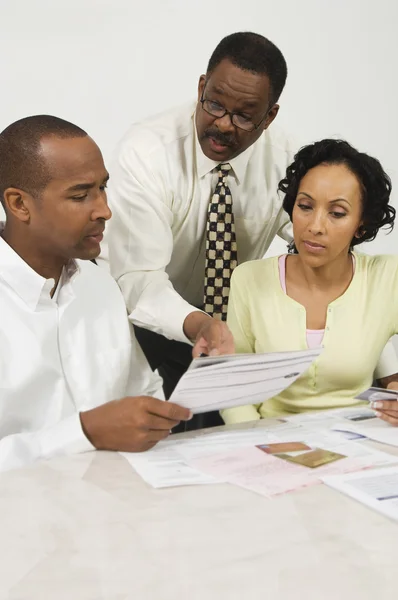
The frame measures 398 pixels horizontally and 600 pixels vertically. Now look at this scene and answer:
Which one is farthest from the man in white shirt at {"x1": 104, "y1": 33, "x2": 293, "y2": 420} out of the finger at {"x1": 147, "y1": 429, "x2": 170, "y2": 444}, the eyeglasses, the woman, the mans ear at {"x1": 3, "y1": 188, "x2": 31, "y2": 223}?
the mans ear at {"x1": 3, "y1": 188, "x2": 31, "y2": 223}

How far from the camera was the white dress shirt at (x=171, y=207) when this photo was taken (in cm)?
206

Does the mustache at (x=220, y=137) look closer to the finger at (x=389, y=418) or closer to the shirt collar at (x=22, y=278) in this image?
the shirt collar at (x=22, y=278)

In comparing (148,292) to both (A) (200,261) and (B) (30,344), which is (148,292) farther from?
(B) (30,344)

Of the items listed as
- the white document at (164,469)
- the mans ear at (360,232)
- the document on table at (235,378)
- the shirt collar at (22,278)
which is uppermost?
the mans ear at (360,232)

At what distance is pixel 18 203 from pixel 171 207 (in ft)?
2.47

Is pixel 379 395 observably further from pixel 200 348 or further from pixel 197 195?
pixel 197 195

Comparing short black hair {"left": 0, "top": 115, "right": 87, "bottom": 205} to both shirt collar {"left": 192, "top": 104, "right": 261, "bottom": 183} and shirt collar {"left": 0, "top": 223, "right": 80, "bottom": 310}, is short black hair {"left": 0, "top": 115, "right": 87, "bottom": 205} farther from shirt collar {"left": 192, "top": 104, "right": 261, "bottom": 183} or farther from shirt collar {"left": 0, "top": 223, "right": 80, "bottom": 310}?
shirt collar {"left": 192, "top": 104, "right": 261, "bottom": 183}

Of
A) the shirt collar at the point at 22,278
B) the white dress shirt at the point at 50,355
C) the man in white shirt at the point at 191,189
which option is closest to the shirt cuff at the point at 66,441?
the white dress shirt at the point at 50,355

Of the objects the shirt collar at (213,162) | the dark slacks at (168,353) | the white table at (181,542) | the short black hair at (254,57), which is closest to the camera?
the white table at (181,542)

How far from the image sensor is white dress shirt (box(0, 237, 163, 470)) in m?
1.44

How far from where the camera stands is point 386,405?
1.50 metres

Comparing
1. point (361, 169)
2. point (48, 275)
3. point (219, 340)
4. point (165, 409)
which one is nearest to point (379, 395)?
point (219, 340)

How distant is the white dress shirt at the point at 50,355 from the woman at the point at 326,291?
37 cm

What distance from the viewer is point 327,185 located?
1879 millimetres
